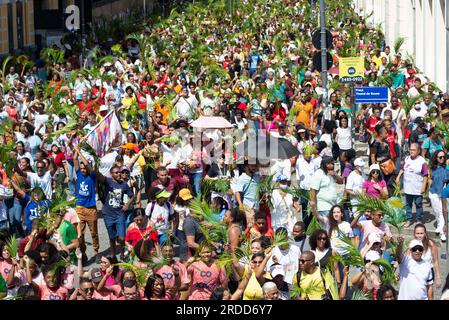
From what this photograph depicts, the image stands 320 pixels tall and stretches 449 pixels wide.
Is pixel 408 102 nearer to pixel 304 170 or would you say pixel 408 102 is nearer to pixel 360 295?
pixel 304 170

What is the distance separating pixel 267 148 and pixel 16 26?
113 ft

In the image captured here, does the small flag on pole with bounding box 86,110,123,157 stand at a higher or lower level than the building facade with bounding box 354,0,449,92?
lower

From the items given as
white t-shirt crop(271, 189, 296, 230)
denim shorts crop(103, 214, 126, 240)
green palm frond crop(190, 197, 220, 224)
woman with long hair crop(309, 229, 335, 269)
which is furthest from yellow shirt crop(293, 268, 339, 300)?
denim shorts crop(103, 214, 126, 240)

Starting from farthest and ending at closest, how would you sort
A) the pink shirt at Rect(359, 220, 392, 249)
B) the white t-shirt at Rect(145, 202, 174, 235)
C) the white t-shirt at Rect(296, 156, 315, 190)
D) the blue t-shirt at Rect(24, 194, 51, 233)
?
the white t-shirt at Rect(296, 156, 315, 190) < the blue t-shirt at Rect(24, 194, 51, 233) < the white t-shirt at Rect(145, 202, 174, 235) < the pink shirt at Rect(359, 220, 392, 249)

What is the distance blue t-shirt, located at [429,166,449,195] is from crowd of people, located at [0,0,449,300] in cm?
2

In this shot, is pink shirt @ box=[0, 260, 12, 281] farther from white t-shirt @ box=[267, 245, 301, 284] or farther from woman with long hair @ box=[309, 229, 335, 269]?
woman with long hair @ box=[309, 229, 335, 269]

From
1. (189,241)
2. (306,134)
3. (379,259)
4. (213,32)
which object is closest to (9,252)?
(189,241)

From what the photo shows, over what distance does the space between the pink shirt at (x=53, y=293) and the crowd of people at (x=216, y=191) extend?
0.07 ft

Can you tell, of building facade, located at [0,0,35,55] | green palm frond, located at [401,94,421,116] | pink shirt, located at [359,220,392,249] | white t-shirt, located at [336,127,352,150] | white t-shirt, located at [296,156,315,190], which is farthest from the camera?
building facade, located at [0,0,35,55]

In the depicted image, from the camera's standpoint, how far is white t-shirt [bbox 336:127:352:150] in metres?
23.5

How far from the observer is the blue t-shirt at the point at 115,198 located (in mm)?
17703

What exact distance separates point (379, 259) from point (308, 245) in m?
1.09

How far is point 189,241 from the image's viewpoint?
1597 centimetres
